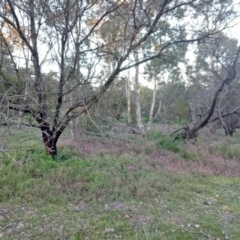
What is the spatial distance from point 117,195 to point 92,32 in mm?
3792

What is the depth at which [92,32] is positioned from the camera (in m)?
6.55

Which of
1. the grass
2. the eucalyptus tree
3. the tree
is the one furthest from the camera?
the tree

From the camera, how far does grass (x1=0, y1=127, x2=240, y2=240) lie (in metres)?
3.98

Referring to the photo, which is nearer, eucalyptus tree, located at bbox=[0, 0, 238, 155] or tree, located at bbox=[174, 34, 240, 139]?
eucalyptus tree, located at bbox=[0, 0, 238, 155]

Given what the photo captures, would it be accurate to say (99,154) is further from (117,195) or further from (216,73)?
(216,73)

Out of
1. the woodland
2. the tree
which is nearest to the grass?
the woodland

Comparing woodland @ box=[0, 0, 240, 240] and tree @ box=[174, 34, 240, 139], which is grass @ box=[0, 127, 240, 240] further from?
tree @ box=[174, 34, 240, 139]

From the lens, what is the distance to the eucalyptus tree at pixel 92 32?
5.93 meters

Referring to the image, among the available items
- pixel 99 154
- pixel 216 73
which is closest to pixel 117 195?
pixel 99 154

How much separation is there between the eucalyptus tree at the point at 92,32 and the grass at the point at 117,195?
99cm

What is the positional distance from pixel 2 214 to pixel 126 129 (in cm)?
483

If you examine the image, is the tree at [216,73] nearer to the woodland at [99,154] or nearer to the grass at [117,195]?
the woodland at [99,154]

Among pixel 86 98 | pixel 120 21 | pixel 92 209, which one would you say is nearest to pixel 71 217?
pixel 92 209

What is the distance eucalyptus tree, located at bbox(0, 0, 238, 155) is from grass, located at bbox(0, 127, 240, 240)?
99cm
